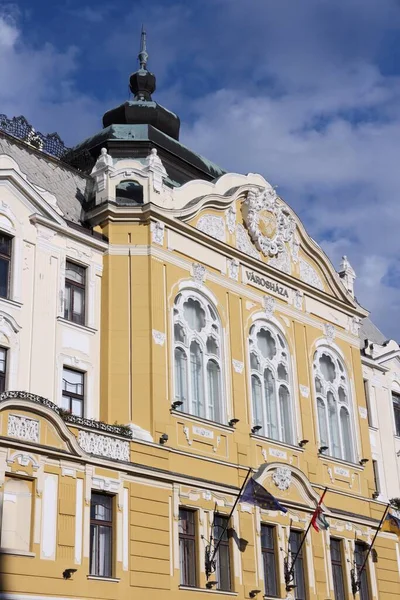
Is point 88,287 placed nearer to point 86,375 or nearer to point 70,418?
point 86,375

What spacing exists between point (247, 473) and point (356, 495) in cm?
617

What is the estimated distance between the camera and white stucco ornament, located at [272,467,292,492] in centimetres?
3152

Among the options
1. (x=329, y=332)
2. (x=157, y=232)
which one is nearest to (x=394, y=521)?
(x=329, y=332)

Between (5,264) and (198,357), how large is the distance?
7108mm

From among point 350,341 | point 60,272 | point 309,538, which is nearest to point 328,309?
point 350,341

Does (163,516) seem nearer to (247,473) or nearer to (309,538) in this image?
(247,473)

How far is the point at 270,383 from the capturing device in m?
33.7

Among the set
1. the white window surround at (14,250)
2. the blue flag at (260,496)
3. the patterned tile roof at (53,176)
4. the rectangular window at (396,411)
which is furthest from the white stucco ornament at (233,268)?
the rectangular window at (396,411)

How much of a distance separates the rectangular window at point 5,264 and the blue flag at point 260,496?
9.05 meters

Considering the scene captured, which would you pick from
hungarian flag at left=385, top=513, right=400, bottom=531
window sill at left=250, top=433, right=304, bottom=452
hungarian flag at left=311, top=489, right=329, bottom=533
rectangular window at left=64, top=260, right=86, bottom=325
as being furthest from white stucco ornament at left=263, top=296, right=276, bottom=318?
hungarian flag at left=385, top=513, right=400, bottom=531

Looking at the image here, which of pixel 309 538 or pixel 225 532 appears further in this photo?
pixel 309 538

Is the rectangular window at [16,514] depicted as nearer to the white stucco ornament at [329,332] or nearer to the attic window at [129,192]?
the attic window at [129,192]

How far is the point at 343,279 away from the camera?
130 ft

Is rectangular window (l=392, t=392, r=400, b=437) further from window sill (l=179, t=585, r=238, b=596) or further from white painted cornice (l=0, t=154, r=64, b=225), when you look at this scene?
white painted cornice (l=0, t=154, r=64, b=225)
